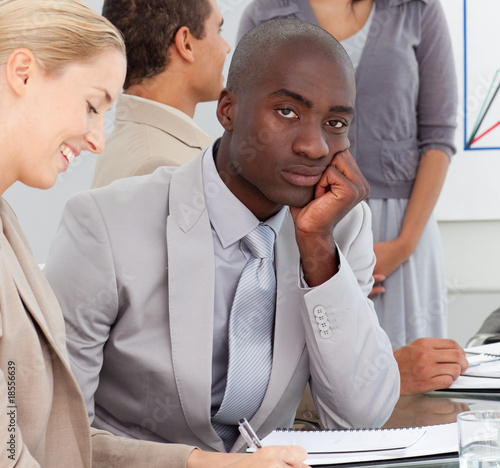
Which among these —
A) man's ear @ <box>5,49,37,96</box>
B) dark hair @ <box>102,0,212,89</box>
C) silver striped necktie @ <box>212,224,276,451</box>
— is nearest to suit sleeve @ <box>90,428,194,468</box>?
silver striped necktie @ <box>212,224,276,451</box>

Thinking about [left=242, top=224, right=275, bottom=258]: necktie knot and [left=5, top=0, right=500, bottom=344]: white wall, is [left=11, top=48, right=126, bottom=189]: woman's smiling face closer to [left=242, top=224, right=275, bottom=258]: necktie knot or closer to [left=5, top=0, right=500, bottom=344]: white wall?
[left=242, top=224, right=275, bottom=258]: necktie knot

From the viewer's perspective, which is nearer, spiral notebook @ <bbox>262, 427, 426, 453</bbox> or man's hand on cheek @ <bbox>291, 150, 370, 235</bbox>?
spiral notebook @ <bbox>262, 427, 426, 453</bbox>

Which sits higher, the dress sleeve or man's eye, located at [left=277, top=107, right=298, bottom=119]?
the dress sleeve

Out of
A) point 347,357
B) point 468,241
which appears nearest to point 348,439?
point 347,357

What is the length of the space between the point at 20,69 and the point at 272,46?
0.55 metres

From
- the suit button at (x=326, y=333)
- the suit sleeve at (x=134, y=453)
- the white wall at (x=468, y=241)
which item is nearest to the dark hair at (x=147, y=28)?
the suit button at (x=326, y=333)

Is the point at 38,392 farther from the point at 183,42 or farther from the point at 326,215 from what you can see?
the point at 183,42

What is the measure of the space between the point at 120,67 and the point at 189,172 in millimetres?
Answer: 363

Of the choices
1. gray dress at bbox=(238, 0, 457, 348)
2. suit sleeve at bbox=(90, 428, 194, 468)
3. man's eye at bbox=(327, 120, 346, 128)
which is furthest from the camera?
gray dress at bbox=(238, 0, 457, 348)

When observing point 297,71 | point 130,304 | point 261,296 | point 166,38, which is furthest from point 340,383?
Answer: point 166,38

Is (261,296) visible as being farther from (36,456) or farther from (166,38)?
(166,38)

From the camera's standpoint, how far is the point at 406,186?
2.56 metres

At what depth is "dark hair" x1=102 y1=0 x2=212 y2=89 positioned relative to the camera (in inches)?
82.7

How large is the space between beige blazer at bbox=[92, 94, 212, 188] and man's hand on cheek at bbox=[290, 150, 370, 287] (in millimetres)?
580
